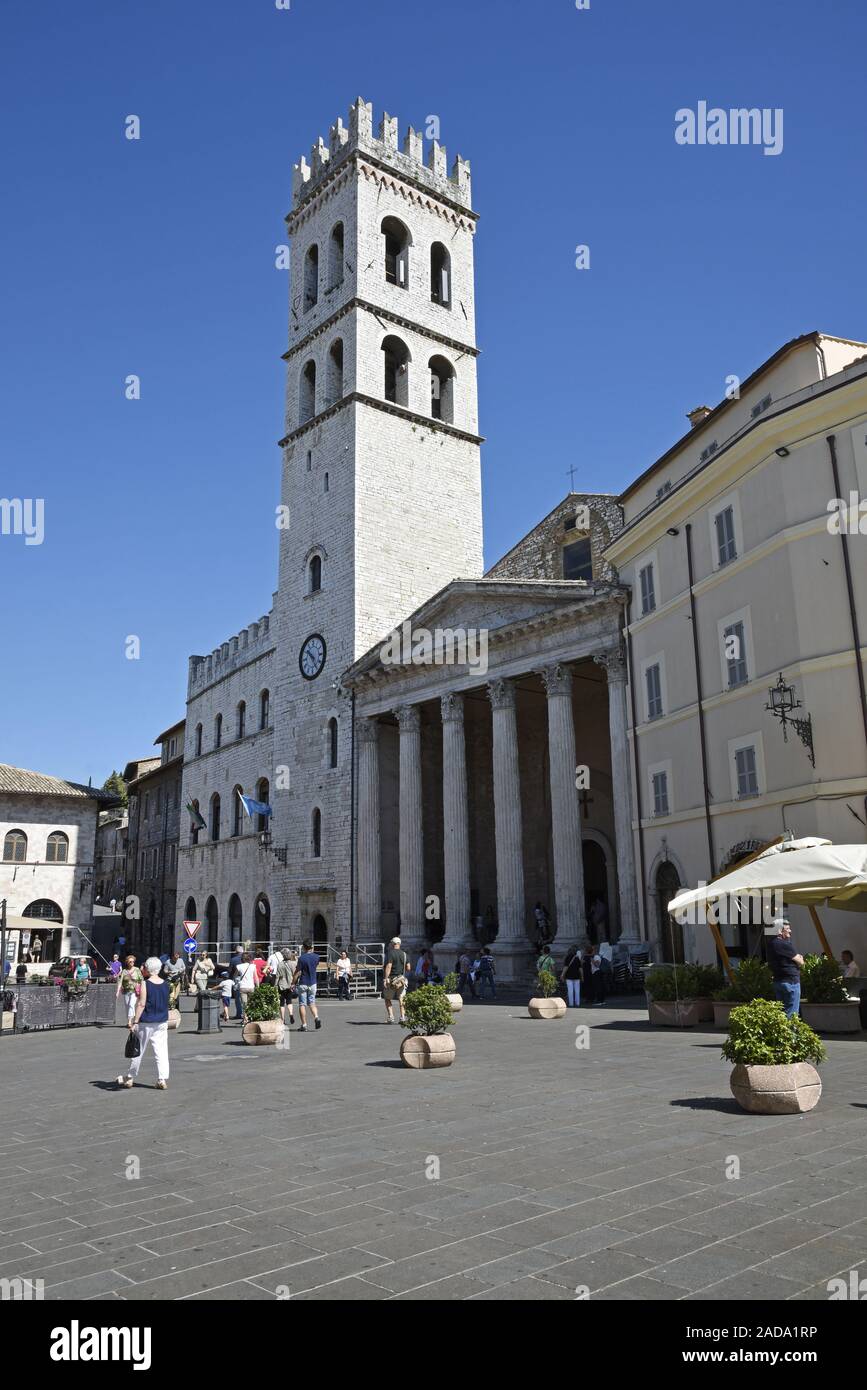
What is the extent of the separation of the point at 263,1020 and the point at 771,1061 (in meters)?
10.6

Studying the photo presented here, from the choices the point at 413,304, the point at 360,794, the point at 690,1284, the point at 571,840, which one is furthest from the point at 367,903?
the point at 690,1284

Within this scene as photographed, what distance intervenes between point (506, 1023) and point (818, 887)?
8057 millimetres

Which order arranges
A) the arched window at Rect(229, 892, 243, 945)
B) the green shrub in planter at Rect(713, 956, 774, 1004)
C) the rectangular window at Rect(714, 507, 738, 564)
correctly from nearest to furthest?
the green shrub in planter at Rect(713, 956, 774, 1004)
the rectangular window at Rect(714, 507, 738, 564)
the arched window at Rect(229, 892, 243, 945)

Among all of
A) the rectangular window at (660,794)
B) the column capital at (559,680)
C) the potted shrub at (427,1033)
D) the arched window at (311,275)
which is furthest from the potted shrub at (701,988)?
the arched window at (311,275)

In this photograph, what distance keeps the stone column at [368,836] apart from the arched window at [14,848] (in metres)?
21.0

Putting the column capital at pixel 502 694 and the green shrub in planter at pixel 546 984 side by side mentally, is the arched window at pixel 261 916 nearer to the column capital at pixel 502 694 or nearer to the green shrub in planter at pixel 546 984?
the column capital at pixel 502 694

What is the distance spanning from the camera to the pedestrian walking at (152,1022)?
40.2 feet

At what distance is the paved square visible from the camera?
477 centimetres

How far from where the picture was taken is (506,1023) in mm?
19125

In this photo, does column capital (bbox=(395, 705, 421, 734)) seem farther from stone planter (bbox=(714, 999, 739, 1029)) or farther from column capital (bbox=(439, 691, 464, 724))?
stone planter (bbox=(714, 999, 739, 1029))

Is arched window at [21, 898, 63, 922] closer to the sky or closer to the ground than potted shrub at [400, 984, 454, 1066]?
closer to the sky

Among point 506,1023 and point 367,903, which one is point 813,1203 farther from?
point 367,903

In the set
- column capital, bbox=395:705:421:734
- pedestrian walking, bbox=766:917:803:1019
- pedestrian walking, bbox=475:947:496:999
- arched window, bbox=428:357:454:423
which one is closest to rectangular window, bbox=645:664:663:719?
pedestrian walking, bbox=475:947:496:999

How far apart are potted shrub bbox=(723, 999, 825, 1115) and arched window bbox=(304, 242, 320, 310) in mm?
41683
